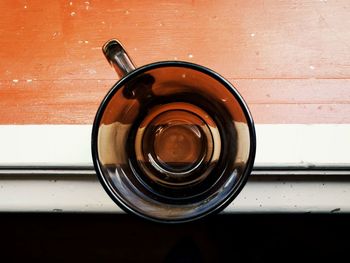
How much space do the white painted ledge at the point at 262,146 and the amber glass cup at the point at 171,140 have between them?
0.34 feet

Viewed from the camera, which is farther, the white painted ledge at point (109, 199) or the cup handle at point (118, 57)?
the white painted ledge at point (109, 199)

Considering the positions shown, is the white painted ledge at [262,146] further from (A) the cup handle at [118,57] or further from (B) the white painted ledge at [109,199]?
(A) the cup handle at [118,57]

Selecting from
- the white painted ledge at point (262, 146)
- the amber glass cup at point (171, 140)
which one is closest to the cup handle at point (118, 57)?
the amber glass cup at point (171, 140)

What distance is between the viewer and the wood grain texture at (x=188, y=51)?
725 mm

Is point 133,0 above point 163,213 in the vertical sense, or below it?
above

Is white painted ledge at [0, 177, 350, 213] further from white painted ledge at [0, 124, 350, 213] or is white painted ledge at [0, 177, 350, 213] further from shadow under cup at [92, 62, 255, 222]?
shadow under cup at [92, 62, 255, 222]

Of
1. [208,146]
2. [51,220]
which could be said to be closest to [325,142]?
[208,146]

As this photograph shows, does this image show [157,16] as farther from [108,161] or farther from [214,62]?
[108,161]

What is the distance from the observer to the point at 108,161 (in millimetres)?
559

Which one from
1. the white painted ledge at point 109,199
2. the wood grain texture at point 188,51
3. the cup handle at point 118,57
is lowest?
the white painted ledge at point 109,199

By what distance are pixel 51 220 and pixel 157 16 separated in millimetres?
435

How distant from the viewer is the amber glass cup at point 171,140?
53cm

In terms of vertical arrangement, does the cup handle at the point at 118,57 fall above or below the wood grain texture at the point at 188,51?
below

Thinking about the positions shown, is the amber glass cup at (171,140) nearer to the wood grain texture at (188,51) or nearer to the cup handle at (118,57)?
the cup handle at (118,57)
